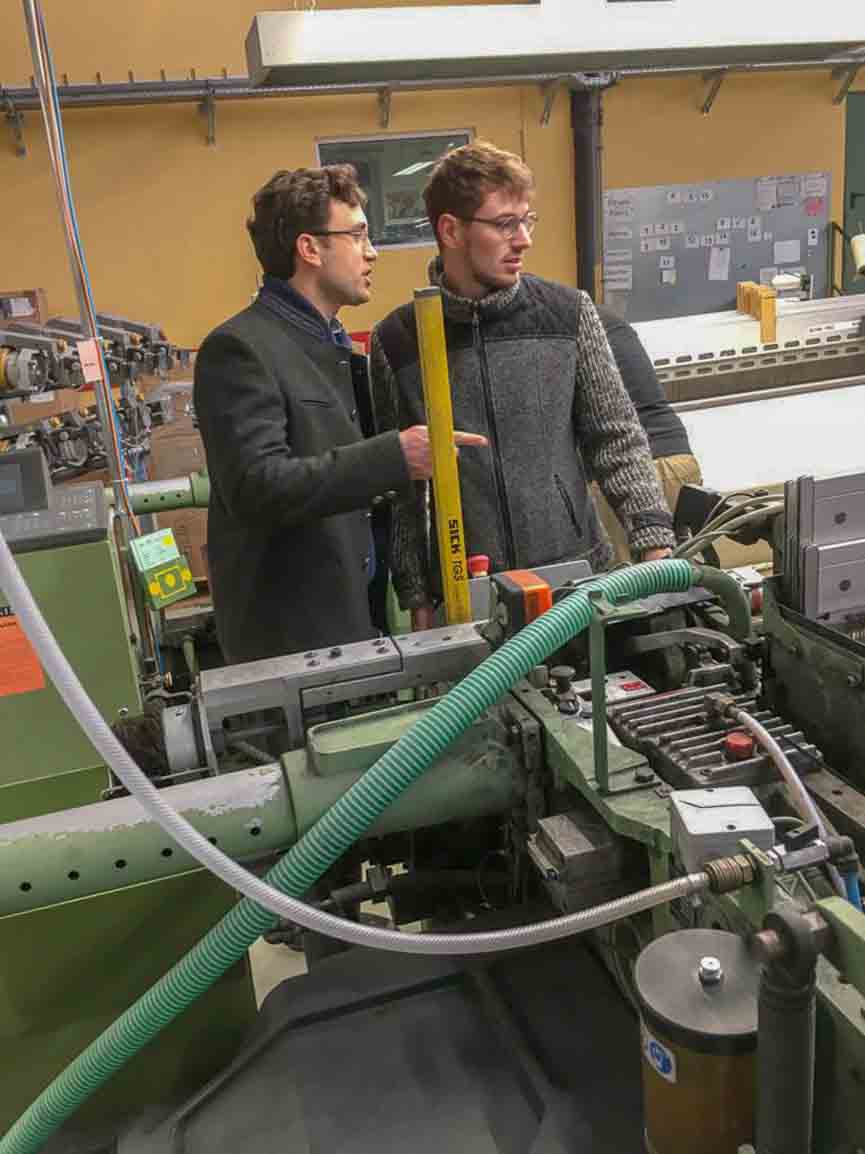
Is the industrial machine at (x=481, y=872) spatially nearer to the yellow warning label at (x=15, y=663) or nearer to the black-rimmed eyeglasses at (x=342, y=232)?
the black-rimmed eyeglasses at (x=342, y=232)

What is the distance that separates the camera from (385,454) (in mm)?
1438

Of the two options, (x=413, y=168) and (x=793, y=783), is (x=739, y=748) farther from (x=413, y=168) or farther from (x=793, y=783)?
(x=413, y=168)

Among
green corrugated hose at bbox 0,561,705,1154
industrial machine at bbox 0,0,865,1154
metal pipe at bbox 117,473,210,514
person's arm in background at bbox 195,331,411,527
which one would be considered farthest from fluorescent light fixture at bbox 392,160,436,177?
green corrugated hose at bbox 0,561,705,1154

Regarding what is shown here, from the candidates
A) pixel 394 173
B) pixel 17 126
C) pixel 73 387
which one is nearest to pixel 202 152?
pixel 17 126

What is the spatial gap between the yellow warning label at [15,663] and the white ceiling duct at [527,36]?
108cm

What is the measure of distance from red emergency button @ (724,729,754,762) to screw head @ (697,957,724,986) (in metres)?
0.24

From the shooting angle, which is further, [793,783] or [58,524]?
[58,524]

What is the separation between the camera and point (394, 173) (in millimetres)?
4258

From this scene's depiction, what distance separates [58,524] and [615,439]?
1085 millimetres

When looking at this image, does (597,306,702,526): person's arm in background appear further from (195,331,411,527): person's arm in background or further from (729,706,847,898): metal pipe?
(729,706,847,898): metal pipe

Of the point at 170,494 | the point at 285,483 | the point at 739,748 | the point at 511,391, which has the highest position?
the point at 511,391

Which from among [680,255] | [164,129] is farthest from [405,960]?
[680,255]

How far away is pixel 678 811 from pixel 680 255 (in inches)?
171

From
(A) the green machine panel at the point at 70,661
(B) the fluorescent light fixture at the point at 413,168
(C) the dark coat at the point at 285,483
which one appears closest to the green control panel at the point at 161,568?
(A) the green machine panel at the point at 70,661
